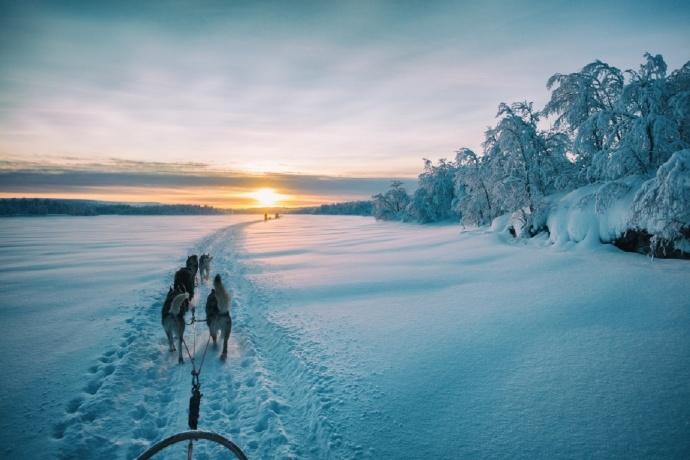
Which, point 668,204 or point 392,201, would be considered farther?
point 392,201

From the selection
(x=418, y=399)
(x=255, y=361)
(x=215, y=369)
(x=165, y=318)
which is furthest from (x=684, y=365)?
(x=165, y=318)

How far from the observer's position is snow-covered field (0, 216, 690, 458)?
3.38 m

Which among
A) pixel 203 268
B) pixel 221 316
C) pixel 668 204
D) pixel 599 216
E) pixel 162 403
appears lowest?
pixel 162 403

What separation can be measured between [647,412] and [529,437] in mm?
1446

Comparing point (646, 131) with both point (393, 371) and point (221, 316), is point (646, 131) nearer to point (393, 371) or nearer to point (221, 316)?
point (393, 371)

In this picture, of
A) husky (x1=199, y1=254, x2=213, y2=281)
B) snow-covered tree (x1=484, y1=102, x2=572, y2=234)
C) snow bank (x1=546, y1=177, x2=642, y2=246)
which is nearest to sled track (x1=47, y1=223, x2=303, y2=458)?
husky (x1=199, y1=254, x2=213, y2=281)

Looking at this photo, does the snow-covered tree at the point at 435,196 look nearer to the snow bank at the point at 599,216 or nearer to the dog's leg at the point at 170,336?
the snow bank at the point at 599,216

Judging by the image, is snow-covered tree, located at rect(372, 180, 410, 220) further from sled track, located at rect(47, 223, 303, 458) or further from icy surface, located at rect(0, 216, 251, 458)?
sled track, located at rect(47, 223, 303, 458)

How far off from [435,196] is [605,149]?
31.8 m

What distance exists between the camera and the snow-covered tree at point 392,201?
57.0 m

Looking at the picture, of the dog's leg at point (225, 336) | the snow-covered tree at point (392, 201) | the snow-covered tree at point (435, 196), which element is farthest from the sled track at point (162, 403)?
the snow-covered tree at point (392, 201)

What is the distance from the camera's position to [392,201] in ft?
189

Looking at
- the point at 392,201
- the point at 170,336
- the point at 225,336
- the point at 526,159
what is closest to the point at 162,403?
the point at 225,336

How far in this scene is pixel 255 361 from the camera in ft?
18.0
